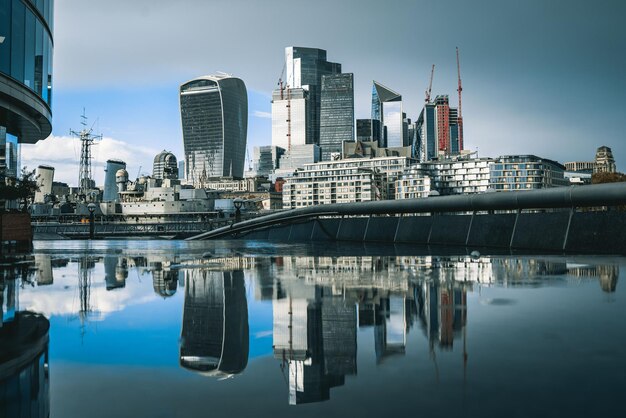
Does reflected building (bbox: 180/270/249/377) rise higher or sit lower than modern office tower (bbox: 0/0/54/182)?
lower

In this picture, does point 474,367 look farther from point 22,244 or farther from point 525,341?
point 22,244

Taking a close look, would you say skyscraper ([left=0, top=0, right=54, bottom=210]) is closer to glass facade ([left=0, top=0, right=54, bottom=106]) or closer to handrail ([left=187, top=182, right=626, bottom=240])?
glass facade ([left=0, top=0, right=54, bottom=106])

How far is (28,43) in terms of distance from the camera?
31.1 metres

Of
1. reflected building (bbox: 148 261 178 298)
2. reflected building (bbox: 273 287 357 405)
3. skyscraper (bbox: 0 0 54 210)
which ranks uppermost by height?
skyscraper (bbox: 0 0 54 210)

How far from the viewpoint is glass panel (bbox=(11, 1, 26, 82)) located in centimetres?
2916

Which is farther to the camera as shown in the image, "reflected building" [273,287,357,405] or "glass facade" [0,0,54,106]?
"glass facade" [0,0,54,106]

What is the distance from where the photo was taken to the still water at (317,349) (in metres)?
3.13

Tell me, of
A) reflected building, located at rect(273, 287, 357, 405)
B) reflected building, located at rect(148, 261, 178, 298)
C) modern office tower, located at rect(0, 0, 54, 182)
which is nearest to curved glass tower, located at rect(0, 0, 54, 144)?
modern office tower, located at rect(0, 0, 54, 182)

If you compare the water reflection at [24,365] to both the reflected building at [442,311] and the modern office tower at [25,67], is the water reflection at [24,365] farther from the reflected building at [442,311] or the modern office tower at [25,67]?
the modern office tower at [25,67]

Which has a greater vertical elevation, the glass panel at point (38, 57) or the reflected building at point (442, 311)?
the glass panel at point (38, 57)

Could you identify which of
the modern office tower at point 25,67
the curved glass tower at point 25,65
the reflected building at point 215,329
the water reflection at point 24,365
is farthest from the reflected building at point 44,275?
the curved glass tower at point 25,65

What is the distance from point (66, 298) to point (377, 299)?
4573 mm

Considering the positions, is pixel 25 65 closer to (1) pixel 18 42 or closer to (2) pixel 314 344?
(1) pixel 18 42

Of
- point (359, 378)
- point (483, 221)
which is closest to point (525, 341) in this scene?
point (359, 378)
